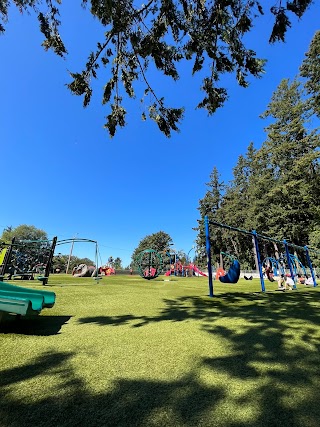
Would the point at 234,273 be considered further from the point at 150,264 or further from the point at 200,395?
the point at 200,395

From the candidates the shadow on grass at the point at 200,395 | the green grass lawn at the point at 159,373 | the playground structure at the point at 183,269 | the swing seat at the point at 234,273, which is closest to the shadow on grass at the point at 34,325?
the green grass lawn at the point at 159,373

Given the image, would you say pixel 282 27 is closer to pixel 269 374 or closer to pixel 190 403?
pixel 269 374

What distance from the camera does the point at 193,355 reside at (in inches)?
117

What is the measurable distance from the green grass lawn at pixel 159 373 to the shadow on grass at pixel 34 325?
0.05 feet

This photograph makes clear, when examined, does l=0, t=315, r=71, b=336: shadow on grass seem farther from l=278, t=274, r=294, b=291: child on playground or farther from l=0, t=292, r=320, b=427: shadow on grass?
l=278, t=274, r=294, b=291: child on playground

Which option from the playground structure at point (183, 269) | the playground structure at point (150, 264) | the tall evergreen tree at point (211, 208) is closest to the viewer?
the playground structure at point (150, 264)

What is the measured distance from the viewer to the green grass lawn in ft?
6.07

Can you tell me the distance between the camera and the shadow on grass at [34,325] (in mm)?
3833

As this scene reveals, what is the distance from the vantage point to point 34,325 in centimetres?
423

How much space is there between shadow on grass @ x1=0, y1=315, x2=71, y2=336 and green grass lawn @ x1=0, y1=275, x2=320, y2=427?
0.6 inches

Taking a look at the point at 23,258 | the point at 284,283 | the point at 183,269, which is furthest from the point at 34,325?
the point at 183,269

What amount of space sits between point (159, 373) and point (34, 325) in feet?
8.92

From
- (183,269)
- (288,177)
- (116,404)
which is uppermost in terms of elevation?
(288,177)

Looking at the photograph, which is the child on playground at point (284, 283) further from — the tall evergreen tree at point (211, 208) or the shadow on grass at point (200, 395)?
the tall evergreen tree at point (211, 208)
